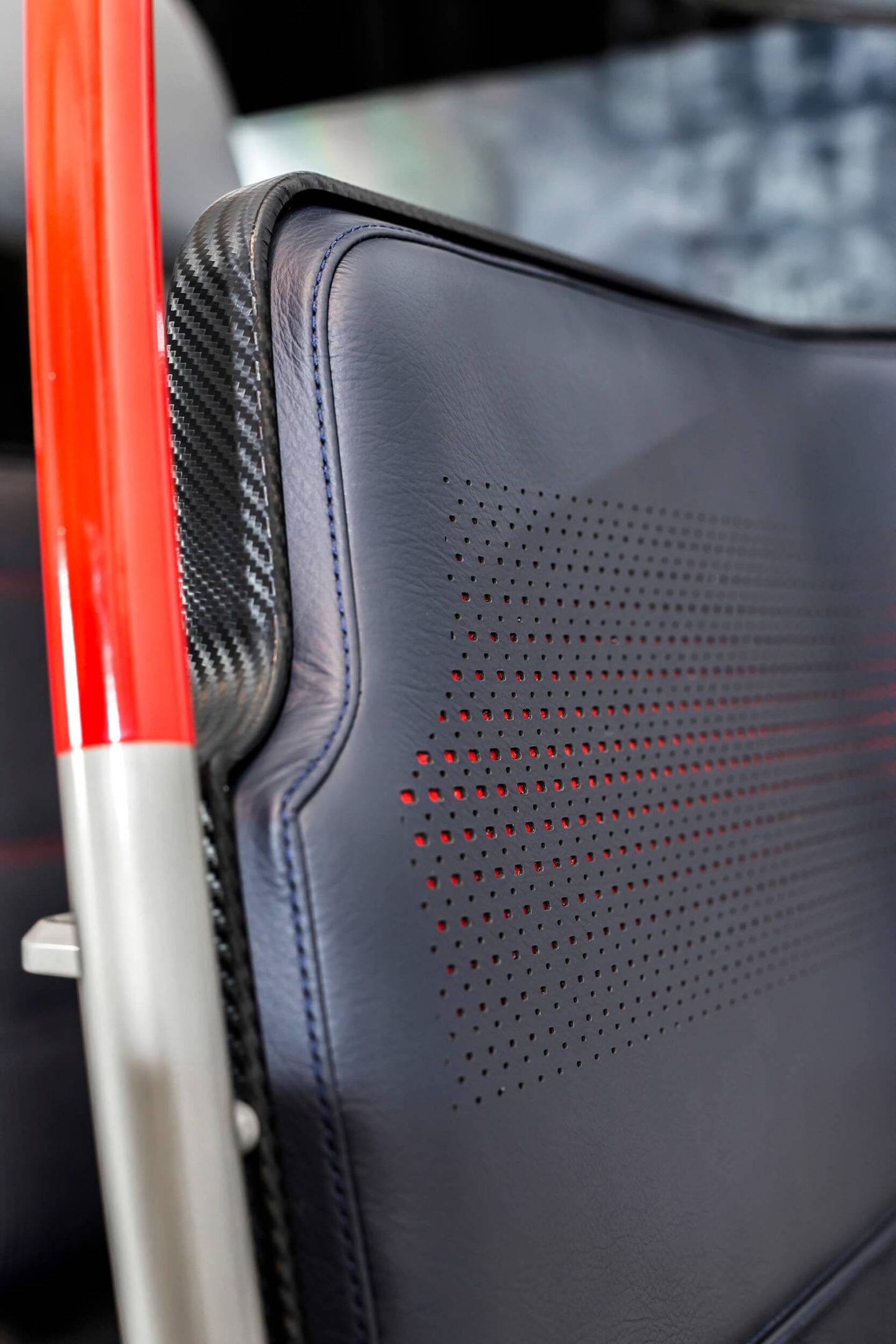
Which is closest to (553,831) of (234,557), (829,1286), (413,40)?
(234,557)

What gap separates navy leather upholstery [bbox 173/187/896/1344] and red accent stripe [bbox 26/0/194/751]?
2.4 inches

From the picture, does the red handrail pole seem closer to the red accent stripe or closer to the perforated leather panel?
the red accent stripe

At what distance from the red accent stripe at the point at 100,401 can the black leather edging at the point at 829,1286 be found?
1.45 feet

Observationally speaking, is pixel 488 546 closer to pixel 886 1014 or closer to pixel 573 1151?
pixel 573 1151

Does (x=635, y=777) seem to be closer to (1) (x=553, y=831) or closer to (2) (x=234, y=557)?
(1) (x=553, y=831)

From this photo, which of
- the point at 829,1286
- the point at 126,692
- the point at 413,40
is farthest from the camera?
the point at 413,40

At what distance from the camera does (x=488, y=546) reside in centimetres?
48

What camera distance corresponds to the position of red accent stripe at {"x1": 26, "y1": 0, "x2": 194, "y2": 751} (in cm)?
36

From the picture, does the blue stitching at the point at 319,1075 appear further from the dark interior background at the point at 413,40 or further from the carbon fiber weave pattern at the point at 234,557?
the dark interior background at the point at 413,40

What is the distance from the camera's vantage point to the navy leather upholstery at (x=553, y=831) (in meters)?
0.39

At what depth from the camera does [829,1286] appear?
1.93ft

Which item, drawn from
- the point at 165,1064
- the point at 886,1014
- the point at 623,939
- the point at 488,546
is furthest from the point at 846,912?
the point at 165,1064

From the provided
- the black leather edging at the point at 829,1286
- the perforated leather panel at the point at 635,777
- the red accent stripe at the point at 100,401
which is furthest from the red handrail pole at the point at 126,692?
the black leather edging at the point at 829,1286

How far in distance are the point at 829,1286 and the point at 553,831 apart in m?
0.32
